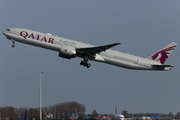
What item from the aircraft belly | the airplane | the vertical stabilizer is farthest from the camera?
the vertical stabilizer

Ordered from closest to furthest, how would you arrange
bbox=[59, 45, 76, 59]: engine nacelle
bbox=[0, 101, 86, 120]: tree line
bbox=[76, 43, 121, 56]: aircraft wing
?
bbox=[59, 45, 76, 59]: engine nacelle → bbox=[76, 43, 121, 56]: aircraft wing → bbox=[0, 101, 86, 120]: tree line

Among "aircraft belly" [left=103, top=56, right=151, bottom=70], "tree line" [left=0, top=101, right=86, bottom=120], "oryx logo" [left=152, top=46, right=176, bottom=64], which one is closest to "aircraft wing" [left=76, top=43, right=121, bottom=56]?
"aircraft belly" [left=103, top=56, right=151, bottom=70]

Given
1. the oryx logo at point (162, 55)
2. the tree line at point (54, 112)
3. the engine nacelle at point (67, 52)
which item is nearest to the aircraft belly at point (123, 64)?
the oryx logo at point (162, 55)

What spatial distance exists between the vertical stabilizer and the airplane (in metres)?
1.64

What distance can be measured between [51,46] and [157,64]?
20.3 metres

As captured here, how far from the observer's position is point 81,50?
162 ft

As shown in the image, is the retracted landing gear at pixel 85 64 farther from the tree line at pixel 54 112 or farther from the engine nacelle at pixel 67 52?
the tree line at pixel 54 112

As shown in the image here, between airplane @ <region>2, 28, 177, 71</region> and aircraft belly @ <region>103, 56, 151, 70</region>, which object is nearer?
airplane @ <region>2, 28, 177, 71</region>

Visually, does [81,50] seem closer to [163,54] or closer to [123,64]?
[123,64]

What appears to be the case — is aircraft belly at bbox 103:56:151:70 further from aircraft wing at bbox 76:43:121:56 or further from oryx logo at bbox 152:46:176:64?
oryx logo at bbox 152:46:176:64

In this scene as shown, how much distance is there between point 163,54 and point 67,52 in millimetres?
19577

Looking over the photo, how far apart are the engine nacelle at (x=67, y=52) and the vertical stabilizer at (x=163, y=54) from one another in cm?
1584

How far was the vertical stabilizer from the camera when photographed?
2179 inches

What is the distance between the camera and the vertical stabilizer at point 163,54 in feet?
182
